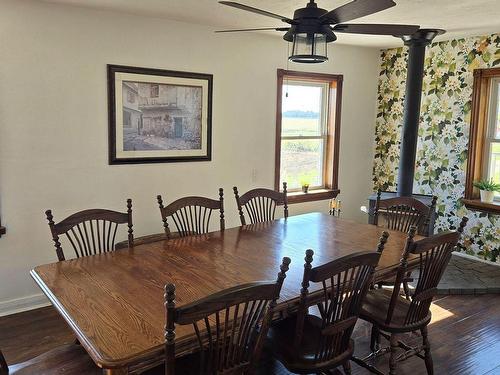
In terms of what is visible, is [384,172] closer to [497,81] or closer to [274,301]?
[497,81]

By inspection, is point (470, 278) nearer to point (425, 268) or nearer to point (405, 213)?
point (405, 213)

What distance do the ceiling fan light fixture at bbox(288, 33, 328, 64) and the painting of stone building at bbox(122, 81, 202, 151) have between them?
6.04 feet

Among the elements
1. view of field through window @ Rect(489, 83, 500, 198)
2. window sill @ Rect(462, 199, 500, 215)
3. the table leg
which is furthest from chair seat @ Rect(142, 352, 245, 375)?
view of field through window @ Rect(489, 83, 500, 198)

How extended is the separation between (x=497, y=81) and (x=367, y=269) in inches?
140

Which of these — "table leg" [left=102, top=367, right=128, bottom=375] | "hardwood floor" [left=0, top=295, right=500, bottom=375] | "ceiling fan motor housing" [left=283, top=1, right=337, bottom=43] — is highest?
"ceiling fan motor housing" [left=283, top=1, right=337, bottom=43]

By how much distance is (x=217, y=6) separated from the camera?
10.9 feet

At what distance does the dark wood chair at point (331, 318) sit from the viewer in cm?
197

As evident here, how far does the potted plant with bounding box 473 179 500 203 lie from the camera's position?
456 cm

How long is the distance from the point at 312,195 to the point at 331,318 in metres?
3.26

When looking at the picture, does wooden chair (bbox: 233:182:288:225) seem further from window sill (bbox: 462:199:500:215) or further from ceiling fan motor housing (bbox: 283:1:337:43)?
window sill (bbox: 462:199:500:215)

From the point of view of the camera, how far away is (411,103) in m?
4.46

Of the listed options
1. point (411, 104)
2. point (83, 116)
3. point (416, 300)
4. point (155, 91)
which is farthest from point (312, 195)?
point (416, 300)

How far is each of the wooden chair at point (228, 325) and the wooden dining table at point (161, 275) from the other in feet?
0.28

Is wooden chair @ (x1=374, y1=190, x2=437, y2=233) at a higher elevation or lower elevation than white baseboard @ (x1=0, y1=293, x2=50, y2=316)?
higher
